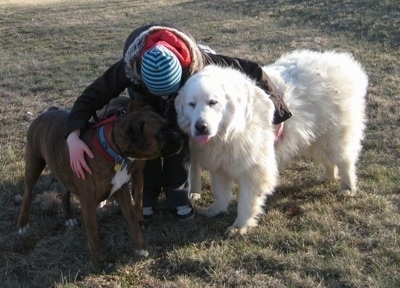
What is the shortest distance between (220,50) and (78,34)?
5.02 metres

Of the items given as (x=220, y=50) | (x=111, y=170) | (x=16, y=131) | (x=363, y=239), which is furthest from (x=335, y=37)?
(x=111, y=170)

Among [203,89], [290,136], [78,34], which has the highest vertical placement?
[203,89]

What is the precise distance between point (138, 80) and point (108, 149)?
2.12ft

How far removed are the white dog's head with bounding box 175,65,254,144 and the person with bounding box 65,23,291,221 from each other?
110mm

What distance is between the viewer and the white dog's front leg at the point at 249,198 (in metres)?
3.99

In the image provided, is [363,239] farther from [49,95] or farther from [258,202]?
[49,95]

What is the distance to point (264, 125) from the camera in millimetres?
3945

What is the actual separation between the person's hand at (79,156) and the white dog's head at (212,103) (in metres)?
0.77

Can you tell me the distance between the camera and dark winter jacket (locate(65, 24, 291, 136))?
3.59m

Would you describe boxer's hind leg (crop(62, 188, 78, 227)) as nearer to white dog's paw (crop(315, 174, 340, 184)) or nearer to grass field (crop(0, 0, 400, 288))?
grass field (crop(0, 0, 400, 288))

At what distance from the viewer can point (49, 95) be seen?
773 centimetres

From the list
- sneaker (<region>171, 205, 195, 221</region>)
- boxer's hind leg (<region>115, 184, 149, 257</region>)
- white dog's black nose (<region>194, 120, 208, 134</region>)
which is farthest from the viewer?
sneaker (<region>171, 205, 195, 221</region>)

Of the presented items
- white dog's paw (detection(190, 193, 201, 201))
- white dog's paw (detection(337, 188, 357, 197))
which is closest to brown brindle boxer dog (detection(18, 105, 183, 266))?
white dog's paw (detection(190, 193, 201, 201))

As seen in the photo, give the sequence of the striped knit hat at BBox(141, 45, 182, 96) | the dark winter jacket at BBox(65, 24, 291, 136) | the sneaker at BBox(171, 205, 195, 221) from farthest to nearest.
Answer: the sneaker at BBox(171, 205, 195, 221) < the dark winter jacket at BBox(65, 24, 291, 136) < the striped knit hat at BBox(141, 45, 182, 96)
